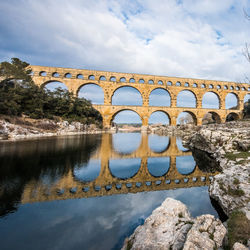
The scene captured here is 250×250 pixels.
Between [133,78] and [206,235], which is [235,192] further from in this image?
[133,78]

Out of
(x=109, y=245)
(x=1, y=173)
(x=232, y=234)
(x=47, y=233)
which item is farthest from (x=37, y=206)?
(x=232, y=234)

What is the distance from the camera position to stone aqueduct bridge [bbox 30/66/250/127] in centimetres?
3150

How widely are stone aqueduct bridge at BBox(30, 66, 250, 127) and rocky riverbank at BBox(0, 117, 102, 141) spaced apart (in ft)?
27.7

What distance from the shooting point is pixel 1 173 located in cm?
537

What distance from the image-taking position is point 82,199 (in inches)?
155

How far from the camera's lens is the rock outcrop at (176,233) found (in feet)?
6.43

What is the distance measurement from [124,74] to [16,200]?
33099mm

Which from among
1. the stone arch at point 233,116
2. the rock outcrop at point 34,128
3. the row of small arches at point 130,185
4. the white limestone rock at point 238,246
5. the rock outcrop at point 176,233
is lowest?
the row of small arches at point 130,185

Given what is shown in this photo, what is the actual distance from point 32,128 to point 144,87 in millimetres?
24673

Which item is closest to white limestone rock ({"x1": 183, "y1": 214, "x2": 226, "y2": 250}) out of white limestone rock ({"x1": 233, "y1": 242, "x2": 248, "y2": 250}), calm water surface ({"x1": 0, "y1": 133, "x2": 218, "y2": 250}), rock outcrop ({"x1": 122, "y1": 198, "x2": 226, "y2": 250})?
rock outcrop ({"x1": 122, "y1": 198, "x2": 226, "y2": 250})

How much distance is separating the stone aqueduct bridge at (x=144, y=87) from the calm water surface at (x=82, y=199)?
25.6 m

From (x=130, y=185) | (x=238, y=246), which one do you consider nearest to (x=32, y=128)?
(x=130, y=185)

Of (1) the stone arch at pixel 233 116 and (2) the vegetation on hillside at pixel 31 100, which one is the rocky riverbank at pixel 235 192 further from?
(1) the stone arch at pixel 233 116

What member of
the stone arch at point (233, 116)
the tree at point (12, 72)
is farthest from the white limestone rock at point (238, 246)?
the stone arch at point (233, 116)
